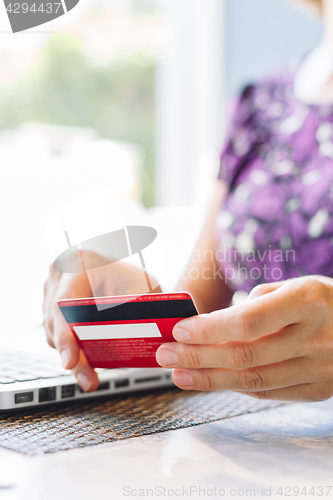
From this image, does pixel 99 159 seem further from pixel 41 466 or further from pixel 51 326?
pixel 41 466

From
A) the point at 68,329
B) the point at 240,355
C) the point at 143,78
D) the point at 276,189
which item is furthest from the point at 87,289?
the point at 143,78

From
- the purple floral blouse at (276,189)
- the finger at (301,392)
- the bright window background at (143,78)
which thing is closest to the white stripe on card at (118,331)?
the finger at (301,392)

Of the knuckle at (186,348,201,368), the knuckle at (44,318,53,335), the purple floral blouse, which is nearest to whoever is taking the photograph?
the knuckle at (186,348,201,368)

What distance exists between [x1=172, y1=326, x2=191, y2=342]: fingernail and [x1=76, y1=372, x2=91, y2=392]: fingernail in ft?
0.40

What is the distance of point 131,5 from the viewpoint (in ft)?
7.34

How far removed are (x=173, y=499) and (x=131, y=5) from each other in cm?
235

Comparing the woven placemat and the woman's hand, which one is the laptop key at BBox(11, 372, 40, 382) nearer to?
the woven placemat

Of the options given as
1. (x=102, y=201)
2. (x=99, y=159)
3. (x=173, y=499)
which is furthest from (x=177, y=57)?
(x=173, y=499)

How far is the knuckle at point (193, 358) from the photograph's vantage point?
1.29 feet

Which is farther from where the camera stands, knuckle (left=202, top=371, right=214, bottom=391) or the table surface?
knuckle (left=202, top=371, right=214, bottom=391)

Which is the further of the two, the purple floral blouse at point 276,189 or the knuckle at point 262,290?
the purple floral blouse at point 276,189

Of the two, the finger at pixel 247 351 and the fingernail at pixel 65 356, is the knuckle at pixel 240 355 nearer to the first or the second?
the finger at pixel 247 351

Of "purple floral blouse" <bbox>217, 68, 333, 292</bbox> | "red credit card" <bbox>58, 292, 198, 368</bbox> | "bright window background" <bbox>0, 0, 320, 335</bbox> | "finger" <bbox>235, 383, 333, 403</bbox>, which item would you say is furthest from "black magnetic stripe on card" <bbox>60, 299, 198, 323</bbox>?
"bright window background" <bbox>0, 0, 320, 335</bbox>

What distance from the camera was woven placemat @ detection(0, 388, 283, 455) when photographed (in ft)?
1.20
